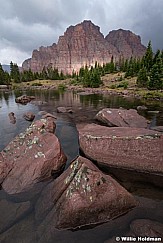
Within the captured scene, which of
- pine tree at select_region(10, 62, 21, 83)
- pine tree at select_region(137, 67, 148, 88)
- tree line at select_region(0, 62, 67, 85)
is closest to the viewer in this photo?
pine tree at select_region(137, 67, 148, 88)

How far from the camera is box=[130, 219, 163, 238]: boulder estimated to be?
205 inches

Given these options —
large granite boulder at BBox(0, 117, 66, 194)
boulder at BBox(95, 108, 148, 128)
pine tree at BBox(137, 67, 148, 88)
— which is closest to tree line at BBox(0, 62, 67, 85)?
pine tree at BBox(137, 67, 148, 88)

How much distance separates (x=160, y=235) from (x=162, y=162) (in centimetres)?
403

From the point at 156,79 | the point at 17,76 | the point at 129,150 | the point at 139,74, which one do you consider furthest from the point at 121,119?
the point at 17,76

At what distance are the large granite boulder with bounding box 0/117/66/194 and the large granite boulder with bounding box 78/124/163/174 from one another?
2.15 m

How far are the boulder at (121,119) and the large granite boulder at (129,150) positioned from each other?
648 centimetres

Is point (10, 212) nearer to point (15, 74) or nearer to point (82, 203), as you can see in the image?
point (82, 203)

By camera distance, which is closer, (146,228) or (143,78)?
(146,228)

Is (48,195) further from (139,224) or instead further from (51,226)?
(139,224)

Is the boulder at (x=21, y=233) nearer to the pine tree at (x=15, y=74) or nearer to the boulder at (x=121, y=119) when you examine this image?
the boulder at (x=121, y=119)

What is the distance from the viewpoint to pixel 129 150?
8.99m

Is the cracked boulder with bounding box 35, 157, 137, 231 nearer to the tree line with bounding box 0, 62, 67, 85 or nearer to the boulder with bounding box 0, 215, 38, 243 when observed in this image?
the boulder with bounding box 0, 215, 38, 243

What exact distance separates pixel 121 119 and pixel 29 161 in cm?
1066

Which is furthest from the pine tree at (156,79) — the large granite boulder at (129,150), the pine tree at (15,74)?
the pine tree at (15,74)
